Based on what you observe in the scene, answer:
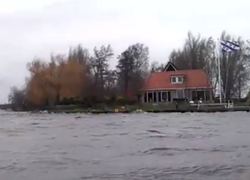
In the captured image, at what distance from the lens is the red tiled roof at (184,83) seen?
70.6 metres

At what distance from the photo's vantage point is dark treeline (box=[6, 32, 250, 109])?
73.8 m

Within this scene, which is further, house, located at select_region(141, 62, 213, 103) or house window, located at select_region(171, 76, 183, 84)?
house window, located at select_region(171, 76, 183, 84)

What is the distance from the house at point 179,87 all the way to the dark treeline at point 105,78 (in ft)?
9.55

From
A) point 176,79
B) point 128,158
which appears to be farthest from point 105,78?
point 128,158

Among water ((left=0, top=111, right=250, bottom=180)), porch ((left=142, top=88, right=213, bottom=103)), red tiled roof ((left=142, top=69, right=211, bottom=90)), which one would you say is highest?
red tiled roof ((left=142, top=69, right=211, bottom=90))

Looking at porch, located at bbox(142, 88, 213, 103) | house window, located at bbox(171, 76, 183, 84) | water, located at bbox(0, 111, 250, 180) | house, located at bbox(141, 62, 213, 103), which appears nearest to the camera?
water, located at bbox(0, 111, 250, 180)

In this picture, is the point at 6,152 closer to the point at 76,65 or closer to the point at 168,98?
the point at 168,98

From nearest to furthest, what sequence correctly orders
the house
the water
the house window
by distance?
the water < the house < the house window

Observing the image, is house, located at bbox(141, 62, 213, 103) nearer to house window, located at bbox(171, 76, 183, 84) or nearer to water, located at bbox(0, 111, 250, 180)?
house window, located at bbox(171, 76, 183, 84)

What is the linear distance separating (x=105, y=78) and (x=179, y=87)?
17423mm

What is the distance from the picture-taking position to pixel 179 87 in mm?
71375

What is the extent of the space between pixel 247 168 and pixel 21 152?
26.3ft

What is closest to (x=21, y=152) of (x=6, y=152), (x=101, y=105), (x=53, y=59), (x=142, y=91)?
(x=6, y=152)

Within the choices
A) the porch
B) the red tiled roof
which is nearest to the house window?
the red tiled roof
